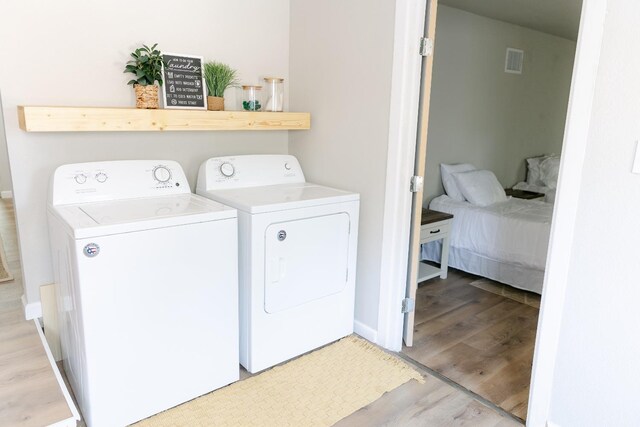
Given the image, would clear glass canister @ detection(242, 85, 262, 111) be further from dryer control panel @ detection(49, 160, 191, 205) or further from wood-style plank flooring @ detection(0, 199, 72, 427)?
wood-style plank flooring @ detection(0, 199, 72, 427)

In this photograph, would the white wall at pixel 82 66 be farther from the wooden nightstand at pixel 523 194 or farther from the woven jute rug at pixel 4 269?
the wooden nightstand at pixel 523 194

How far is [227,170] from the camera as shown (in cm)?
261

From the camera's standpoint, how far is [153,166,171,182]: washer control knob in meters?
2.39

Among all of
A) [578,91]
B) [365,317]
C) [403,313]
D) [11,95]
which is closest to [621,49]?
[578,91]

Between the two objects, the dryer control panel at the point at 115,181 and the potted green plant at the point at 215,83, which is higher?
the potted green plant at the point at 215,83

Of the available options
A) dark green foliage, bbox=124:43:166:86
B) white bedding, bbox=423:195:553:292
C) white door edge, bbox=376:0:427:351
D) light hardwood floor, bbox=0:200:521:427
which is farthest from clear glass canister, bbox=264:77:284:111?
white bedding, bbox=423:195:553:292

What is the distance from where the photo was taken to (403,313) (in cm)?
259

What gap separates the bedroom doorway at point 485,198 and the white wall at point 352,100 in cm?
21

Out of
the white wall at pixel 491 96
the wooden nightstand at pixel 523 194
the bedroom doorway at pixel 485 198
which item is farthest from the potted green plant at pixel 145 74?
the wooden nightstand at pixel 523 194

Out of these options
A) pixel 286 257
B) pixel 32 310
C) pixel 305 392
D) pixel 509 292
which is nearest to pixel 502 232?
pixel 509 292

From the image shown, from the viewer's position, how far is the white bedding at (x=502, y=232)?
340 centimetres

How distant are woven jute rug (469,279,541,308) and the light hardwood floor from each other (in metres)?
1.35

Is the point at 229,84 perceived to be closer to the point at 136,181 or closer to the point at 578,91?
the point at 136,181

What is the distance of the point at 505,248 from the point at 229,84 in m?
2.37
